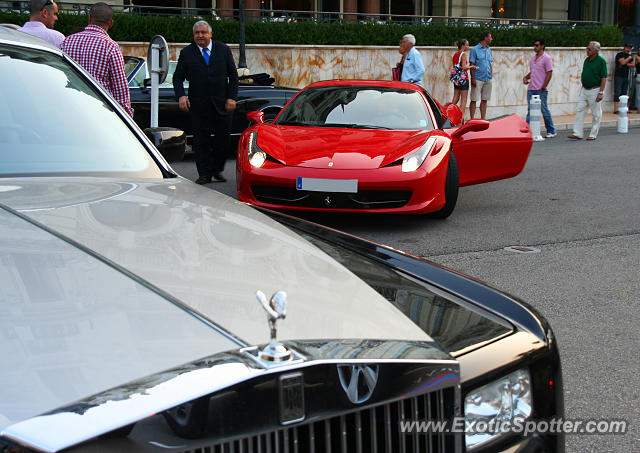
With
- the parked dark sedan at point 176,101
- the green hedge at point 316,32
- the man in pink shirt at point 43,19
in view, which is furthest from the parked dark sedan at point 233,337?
the green hedge at point 316,32

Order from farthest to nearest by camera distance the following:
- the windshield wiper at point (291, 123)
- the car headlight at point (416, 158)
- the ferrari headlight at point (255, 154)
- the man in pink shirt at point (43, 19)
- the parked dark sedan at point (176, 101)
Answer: the parked dark sedan at point (176, 101)
the windshield wiper at point (291, 123)
the man in pink shirt at point (43, 19)
the ferrari headlight at point (255, 154)
the car headlight at point (416, 158)

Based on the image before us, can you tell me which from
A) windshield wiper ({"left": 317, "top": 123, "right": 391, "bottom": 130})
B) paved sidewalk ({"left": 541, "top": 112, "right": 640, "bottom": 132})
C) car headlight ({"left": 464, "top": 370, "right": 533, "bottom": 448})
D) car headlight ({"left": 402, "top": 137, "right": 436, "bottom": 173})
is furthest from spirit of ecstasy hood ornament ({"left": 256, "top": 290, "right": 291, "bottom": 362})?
paved sidewalk ({"left": 541, "top": 112, "right": 640, "bottom": 132})

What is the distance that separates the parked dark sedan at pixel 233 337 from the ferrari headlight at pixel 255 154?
4.28m

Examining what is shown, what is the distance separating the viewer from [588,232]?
7.00 m

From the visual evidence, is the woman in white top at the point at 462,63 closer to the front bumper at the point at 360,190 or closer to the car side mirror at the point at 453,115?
the car side mirror at the point at 453,115

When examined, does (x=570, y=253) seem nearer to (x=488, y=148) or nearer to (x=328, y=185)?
(x=488, y=148)

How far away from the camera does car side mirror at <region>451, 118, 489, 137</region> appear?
758 cm

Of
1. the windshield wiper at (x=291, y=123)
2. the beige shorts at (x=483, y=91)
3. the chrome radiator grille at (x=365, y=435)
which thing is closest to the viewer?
the chrome radiator grille at (x=365, y=435)

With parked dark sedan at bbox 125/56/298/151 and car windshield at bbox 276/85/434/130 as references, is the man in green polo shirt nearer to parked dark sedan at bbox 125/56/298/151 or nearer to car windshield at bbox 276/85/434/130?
parked dark sedan at bbox 125/56/298/151

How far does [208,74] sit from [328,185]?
2.92 m

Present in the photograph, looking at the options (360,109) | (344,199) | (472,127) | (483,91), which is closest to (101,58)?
(344,199)

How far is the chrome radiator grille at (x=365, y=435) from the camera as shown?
50.6 inches

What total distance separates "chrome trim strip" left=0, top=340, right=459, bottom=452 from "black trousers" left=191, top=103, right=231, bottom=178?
7791 millimetres

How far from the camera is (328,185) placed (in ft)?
21.7
